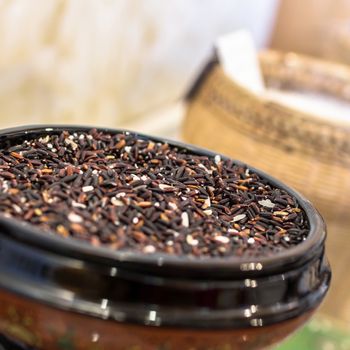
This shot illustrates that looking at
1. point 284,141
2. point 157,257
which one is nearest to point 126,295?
point 157,257

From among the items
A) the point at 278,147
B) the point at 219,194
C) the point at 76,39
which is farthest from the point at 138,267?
the point at 76,39

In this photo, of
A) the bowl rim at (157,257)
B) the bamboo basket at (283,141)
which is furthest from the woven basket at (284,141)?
the bowl rim at (157,257)

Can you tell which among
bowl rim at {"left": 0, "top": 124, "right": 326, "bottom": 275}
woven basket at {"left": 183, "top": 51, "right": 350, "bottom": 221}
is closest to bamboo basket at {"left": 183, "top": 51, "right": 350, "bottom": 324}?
woven basket at {"left": 183, "top": 51, "right": 350, "bottom": 221}

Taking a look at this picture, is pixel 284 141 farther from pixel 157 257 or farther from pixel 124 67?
pixel 157 257

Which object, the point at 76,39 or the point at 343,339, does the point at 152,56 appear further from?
the point at 343,339

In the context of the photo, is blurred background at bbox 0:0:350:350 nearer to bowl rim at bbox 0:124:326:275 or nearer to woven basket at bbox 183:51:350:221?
woven basket at bbox 183:51:350:221

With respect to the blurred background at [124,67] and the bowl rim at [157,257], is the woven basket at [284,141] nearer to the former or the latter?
the blurred background at [124,67]

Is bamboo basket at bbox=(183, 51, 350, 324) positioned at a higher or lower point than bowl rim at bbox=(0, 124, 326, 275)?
lower
